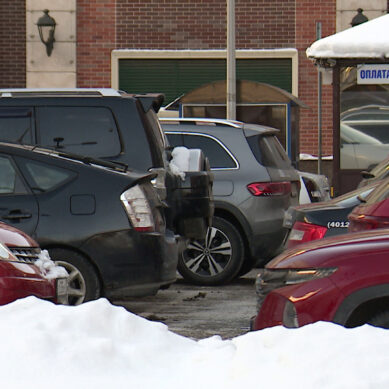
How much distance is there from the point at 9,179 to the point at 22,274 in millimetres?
2132

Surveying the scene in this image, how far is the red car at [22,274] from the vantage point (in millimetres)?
7480

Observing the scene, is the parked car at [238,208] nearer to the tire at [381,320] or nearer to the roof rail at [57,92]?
the roof rail at [57,92]

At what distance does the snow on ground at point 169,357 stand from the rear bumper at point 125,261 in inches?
152

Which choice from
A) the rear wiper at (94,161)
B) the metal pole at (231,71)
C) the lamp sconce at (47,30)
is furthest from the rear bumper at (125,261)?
the lamp sconce at (47,30)

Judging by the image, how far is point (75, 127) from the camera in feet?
35.8

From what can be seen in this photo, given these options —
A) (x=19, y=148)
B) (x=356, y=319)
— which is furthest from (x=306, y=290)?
(x=19, y=148)

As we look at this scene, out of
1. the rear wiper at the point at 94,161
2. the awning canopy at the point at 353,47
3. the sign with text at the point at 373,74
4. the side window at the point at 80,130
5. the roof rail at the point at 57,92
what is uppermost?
the awning canopy at the point at 353,47

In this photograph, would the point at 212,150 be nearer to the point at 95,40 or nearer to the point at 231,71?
the point at 231,71

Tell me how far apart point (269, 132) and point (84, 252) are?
4831mm

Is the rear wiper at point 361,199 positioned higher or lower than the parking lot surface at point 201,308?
higher

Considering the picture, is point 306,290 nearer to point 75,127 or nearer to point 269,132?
point 75,127

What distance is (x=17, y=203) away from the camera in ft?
31.1

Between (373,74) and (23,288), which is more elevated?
(373,74)

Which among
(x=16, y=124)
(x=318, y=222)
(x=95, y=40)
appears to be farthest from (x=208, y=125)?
(x=95, y=40)
